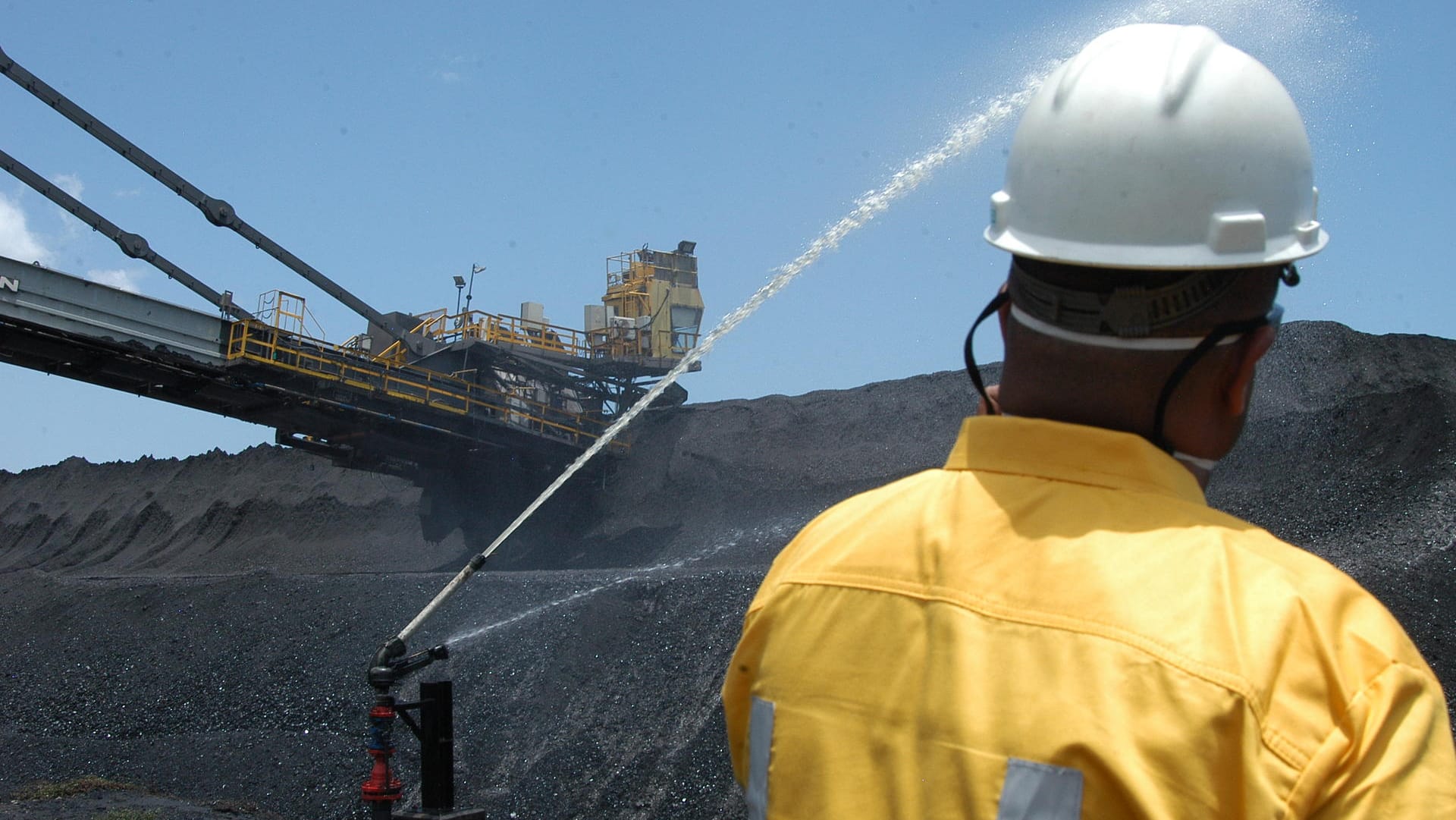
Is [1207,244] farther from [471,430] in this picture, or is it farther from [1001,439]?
[471,430]

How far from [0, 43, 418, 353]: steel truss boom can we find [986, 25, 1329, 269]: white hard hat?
17.7 m

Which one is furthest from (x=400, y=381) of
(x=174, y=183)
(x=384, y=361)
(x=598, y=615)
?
(x=598, y=615)

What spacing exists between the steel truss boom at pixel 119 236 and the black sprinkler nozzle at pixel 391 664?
43.1 feet

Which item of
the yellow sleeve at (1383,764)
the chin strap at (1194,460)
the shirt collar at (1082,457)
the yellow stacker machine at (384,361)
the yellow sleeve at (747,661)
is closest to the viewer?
the yellow sleeve at (1383,764)

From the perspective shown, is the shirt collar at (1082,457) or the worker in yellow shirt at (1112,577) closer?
the worker in yellow shirt at (1112,577)

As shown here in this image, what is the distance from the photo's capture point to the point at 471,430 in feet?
64.8

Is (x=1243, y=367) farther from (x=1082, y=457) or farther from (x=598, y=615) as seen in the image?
(x=598, y=615)

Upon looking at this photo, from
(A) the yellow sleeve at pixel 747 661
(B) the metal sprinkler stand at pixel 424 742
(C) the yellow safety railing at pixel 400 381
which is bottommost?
(B) the metal sprinkler stand at pixel 424 742

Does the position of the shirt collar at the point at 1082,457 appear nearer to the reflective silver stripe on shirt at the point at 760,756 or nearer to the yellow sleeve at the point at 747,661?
the yellow sleeve at the point at 747,661

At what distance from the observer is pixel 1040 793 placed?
1.07m

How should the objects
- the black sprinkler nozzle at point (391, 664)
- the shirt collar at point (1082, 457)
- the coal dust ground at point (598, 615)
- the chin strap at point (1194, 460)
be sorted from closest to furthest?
the shirt collar at point (1082, 457), the chin strap at point (1194, 460), the black sprinkler nozzle at point (391, 664), the coal dust ground at point (598, 615)

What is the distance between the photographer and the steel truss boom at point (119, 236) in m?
15.8

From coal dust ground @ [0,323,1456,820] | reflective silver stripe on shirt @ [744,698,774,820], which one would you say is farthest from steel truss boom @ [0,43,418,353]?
reflective silver stripe on shirt @ [744,698,774,820]

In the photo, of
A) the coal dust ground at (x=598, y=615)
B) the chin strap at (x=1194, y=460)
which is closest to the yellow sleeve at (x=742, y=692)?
the chin strap at (x=1194, y=460)
